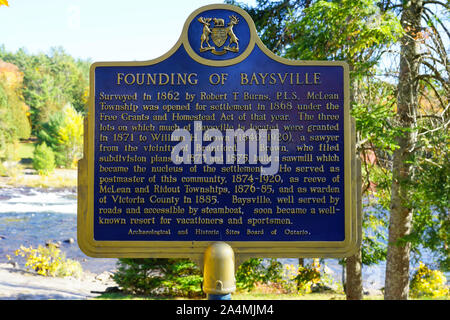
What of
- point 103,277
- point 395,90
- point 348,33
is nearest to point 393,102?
point 395,90

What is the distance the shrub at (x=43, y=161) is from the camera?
13.9 meters

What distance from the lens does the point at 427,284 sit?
11.0 metres

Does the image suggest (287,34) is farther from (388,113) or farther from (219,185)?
(219,185)

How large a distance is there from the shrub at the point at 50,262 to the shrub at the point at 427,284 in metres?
9.48

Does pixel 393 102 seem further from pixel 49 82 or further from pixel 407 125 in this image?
pixel 49 82

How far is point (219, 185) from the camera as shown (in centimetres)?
448

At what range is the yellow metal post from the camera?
4238 millimetres

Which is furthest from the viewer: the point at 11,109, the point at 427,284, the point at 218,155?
the point at 11,109

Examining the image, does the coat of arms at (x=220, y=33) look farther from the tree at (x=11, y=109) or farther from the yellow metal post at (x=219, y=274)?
the tree at (x=11, y=109)

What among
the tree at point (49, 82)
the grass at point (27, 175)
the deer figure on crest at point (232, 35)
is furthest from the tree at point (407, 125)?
the tree at point (49, 82)

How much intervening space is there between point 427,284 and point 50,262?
10549mm

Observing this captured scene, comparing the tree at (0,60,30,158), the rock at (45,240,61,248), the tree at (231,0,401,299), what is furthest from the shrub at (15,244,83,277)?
the tree at (231,0,401,299)

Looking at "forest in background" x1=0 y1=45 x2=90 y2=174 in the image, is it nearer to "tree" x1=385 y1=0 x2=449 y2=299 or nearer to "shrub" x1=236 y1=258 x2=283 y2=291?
"shrub" x1=236 y1=258 x2=283 y2=291

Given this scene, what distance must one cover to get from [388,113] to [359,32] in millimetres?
1563
